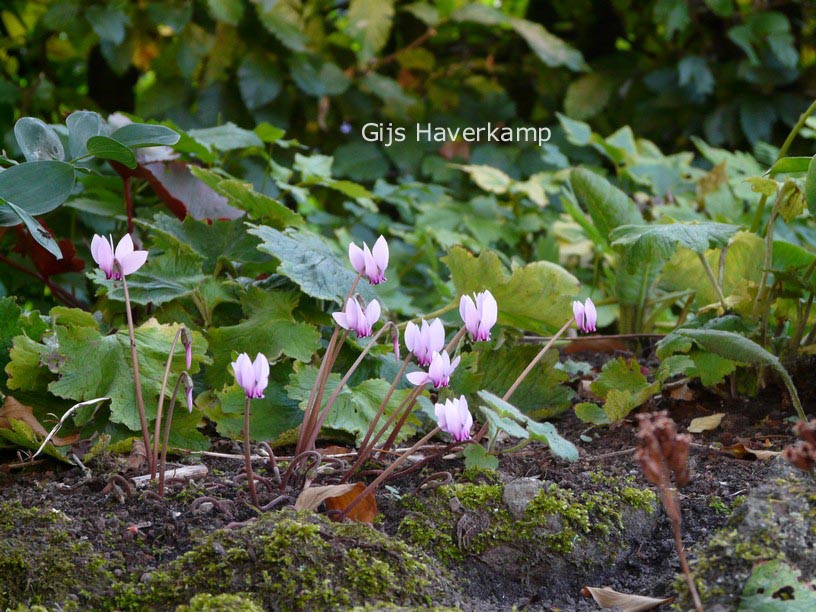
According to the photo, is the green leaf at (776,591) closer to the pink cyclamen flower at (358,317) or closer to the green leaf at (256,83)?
the pink cyclamen flower at (358,317)

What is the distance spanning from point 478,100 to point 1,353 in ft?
11.2

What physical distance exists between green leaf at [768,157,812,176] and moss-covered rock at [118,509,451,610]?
1.05m

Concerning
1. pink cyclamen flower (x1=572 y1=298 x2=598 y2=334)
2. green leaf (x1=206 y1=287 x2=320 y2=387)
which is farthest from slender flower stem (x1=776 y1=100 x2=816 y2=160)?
green leaf (x1=206 y1=287 x2=320 y2=387)

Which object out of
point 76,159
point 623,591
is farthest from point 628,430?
point 76,159

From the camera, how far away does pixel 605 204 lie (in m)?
2.32

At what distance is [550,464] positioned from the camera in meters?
1.67

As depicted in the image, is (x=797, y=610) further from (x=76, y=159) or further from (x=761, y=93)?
(x=761, y=93)

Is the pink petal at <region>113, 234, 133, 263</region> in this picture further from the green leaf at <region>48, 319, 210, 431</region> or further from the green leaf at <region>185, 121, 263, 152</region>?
the green leaf at <region>185, 121, 263, 152</region>

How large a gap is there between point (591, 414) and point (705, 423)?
9.3 inches

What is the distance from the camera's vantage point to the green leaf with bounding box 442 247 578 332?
1898 millimetres

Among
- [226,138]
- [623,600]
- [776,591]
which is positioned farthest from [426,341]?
[226,138]

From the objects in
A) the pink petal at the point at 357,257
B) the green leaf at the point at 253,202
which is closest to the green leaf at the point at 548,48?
the green leaf at the point at 253,202

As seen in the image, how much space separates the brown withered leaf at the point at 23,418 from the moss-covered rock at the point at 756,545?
1.09 m

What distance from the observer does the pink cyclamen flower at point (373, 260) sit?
1.38 m
